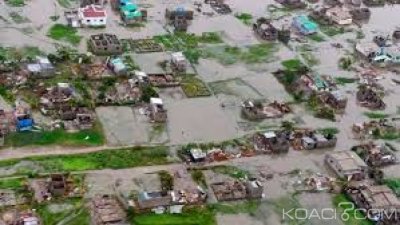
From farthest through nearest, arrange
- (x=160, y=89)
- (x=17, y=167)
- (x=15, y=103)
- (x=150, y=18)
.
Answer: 1. (x=150, y=18)
2. (x=160, y=89)
3. (x=15, y=103)
4. (x=17, y=167)

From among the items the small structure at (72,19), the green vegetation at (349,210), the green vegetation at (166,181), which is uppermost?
the small structure at (72,19)

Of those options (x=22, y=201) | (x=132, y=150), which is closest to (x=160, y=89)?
(x=132, y=150)

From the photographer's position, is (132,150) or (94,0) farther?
(94,0)

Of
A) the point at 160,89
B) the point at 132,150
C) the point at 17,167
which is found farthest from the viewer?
the point at 160,89

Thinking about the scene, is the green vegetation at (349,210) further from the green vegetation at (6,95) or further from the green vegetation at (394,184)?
the green vegetation at (6,95)

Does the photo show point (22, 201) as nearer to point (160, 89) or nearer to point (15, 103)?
point (15, 103)

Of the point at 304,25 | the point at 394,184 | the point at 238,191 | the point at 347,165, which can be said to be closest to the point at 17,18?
the point at 304,25

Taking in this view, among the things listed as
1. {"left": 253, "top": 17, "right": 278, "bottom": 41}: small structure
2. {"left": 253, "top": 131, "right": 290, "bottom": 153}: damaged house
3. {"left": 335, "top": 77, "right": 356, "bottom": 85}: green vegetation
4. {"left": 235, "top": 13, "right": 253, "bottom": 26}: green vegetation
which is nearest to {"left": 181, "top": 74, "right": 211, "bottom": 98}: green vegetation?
{"left": 253, "top": 131, "right": 290, "bottom": 153}: damaged house

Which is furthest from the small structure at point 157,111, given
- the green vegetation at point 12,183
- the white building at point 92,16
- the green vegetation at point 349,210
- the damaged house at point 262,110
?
the white building at point 92,16
